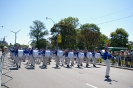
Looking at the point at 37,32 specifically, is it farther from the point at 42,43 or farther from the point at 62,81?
the point at 62,81

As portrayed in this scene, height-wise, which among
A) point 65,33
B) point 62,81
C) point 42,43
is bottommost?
point 62,81

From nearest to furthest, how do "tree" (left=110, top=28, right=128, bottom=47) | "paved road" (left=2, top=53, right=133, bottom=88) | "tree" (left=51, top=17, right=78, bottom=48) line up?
"paved road" (left=2, top=53, right=133, bottom=88), "tree" (left=51, top=17, right=78, bottom=48), "tree" (left=110, top=28, right=128, bottom=47)

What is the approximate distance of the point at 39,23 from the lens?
103375 mm

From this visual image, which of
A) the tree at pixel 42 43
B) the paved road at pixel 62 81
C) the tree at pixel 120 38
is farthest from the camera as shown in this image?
the tree at pixel 42 43

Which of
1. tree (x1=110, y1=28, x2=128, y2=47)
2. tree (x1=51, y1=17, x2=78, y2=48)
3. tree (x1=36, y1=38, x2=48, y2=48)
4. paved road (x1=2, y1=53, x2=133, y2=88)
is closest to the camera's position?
paved road (x1=2, y1=53, x2=133, y2=88)

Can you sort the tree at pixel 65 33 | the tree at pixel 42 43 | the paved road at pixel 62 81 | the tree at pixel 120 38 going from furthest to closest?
the tree at pixel 42 43, the tree at pixel 120 38, the tree at pixel 65 33, the paved road at pixel 62 81

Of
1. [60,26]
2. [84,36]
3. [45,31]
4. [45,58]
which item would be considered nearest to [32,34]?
[45,31]

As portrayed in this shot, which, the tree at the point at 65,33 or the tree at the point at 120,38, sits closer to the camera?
the tree at the point at 65,33

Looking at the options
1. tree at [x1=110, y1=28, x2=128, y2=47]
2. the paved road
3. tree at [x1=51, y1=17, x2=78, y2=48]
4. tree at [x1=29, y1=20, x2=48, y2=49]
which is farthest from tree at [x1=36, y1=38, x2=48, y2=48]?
the paved road

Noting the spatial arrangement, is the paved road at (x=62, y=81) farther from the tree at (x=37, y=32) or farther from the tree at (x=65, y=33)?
the tree at (x=37, y=32)

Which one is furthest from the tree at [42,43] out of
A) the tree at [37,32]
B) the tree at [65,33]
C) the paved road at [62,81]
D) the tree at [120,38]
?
the paved road at [62,81]

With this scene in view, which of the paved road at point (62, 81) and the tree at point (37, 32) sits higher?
the tree at point (37, 32)

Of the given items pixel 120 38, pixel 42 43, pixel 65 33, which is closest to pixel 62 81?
pixel 65 33

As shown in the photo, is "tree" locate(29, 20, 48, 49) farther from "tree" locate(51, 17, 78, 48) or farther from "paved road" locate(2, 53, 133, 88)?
"paved road" locate(2, 53, 133, 88)
